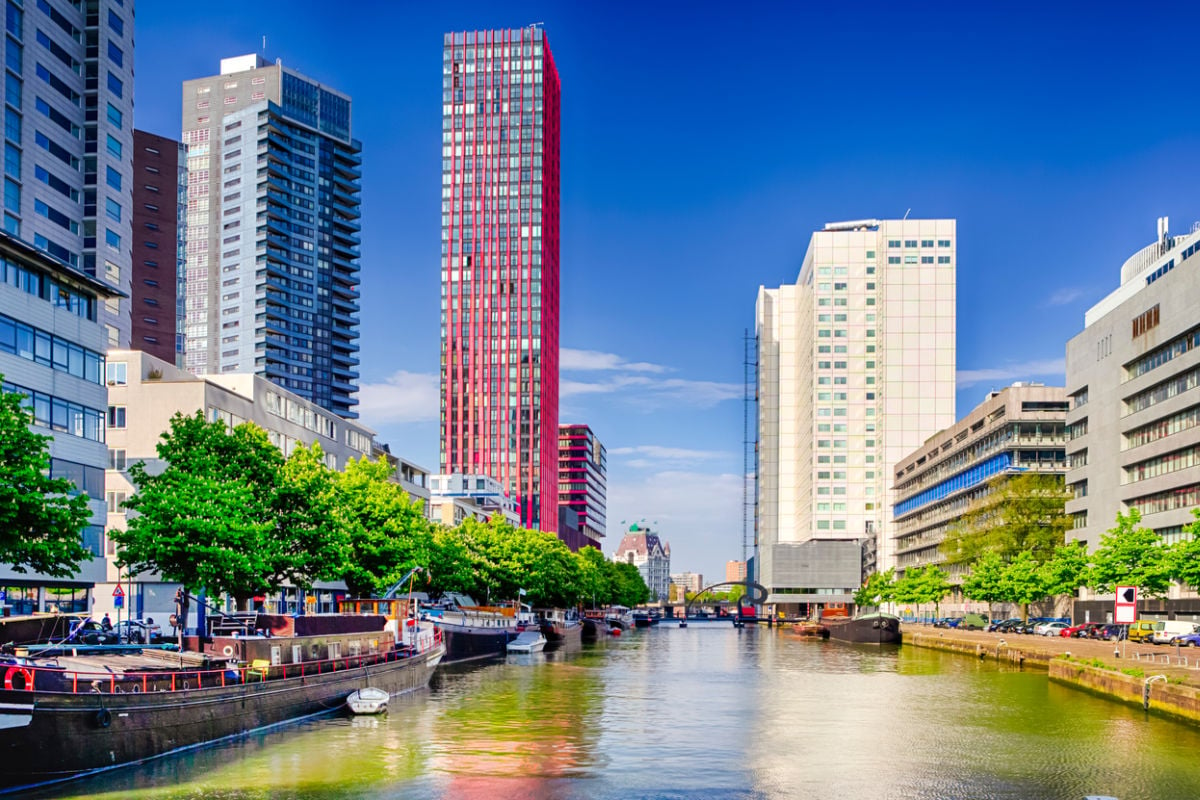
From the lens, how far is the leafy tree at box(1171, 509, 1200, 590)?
7956 centimetres

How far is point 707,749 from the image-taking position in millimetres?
49562

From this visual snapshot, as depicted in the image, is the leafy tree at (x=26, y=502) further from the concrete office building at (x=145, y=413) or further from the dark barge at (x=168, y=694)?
the concrete office building at (x=145, y=413)

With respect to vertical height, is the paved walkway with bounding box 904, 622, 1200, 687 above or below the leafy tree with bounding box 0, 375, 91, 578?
below

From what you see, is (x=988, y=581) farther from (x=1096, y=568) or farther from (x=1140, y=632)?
(x=1140, y=632)

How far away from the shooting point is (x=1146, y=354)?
131 meters

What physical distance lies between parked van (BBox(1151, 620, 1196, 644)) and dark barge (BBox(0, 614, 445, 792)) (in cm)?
6871

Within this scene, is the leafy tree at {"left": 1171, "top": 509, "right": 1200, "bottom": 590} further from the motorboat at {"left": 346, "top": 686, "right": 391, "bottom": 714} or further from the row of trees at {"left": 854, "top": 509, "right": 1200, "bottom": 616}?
the motorboat at {"left": 346, "top": 686, "right": 391, "bottom": 714}

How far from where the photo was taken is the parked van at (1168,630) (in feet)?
325

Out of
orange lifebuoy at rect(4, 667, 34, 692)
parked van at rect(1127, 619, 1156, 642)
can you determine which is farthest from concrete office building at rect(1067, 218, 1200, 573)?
orange lifebuoy at rect(4, 667, 34, 692)

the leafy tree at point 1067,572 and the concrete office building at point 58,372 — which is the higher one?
the concrete office building at point 58,372

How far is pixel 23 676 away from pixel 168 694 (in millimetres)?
7595

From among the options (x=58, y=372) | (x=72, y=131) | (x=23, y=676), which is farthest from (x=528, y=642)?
(x=23, y=676)

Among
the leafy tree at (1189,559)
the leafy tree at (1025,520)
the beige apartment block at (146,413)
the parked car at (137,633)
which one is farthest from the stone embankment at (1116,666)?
the beige apartment block at (146,413)

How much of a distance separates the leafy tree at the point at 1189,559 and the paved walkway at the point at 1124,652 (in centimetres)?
529
